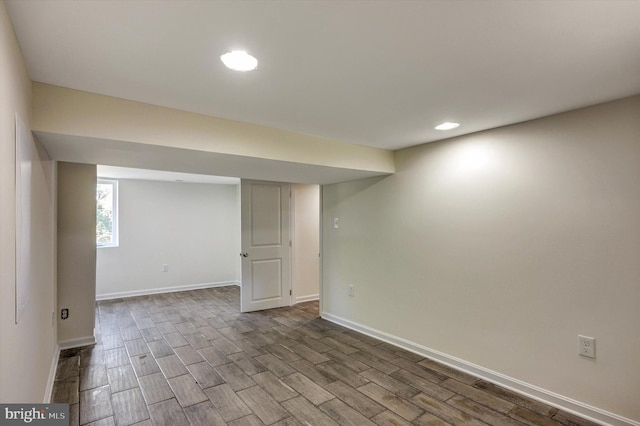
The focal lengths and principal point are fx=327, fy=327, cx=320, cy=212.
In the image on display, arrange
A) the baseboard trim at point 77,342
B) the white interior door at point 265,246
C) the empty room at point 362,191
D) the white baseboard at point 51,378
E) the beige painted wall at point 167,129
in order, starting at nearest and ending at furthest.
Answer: the empty room at point 362,191
the beige painted wall at point 167,129
the white baseboard at point 51,378
the baseboard trim at point 77,342
the white interior door at point 265,246

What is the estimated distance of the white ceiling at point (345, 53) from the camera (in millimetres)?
1271

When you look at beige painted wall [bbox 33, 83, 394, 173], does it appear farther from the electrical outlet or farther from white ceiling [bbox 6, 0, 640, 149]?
the electrical outlet

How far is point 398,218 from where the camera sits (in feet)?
12.1

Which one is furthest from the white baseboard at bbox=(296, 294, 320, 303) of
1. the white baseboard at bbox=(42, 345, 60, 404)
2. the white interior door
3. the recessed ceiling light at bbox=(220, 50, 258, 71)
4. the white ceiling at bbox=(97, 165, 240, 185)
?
the recessed ceiling light at bbox=(220, 50, 258, 71)

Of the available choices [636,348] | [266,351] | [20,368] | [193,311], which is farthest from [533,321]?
[193,311]

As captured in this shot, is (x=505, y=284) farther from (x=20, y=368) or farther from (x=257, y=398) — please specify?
(x=20, y=368)

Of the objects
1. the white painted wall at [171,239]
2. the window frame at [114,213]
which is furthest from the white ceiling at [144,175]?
the white painted wall at [171,239]

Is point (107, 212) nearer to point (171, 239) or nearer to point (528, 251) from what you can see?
point (171, 239)

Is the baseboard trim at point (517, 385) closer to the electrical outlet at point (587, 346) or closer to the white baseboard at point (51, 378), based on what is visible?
the electrical outlet at point (587, 346)

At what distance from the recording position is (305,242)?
18.8 feet

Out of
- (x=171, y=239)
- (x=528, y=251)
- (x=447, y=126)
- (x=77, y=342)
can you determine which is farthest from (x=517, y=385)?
(x=171, y=239)

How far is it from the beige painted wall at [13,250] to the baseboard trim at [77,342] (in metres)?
1.52

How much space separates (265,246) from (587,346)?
4019 mm

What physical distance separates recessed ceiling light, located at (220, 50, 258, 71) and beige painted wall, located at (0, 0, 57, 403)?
821mm
